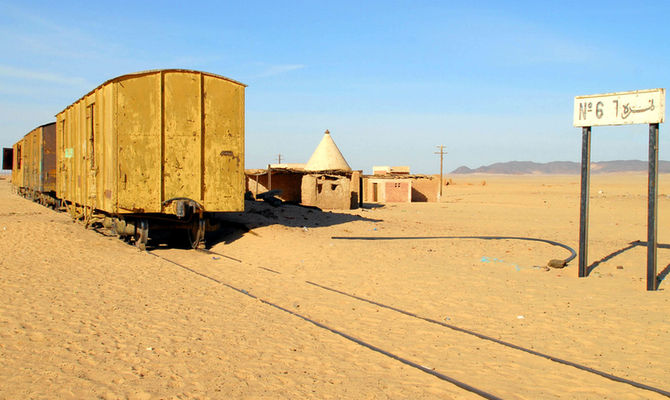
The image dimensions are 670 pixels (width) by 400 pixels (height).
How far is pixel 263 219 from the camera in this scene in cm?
1648

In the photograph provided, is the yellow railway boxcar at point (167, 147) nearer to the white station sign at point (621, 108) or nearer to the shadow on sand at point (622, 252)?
the white station sign at point (621, 108)

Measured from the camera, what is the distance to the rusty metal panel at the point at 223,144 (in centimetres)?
1232

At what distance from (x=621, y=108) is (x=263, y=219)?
10395mm

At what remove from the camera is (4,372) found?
461cm

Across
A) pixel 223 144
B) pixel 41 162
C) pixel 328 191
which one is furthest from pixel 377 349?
pixel 41 162

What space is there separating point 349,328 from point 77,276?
5.10 metres

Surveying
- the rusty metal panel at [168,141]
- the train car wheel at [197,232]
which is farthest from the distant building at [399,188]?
the rusty metal panel at [168,141]

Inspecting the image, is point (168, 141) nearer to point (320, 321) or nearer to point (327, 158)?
point (320, 321)

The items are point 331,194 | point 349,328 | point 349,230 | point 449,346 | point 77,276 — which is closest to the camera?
point 449,346

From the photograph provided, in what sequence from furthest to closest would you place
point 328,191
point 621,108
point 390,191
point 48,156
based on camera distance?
1. point 390,191
2. point 328,191
3. point 48,156
4. point 621,108

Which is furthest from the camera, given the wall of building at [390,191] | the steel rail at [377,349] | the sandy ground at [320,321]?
the wall of building at [390,191]

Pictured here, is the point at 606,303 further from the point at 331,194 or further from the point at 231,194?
the point at 331,194

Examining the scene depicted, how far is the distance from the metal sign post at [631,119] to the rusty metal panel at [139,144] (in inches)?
336

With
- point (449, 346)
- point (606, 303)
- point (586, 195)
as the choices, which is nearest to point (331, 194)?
point (586, 195)
